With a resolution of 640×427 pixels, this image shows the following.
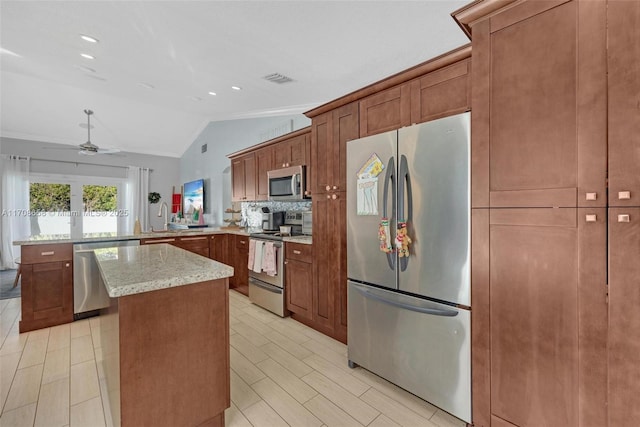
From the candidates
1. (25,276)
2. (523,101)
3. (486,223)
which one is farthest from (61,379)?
(523,101)

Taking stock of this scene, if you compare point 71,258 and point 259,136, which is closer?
point 71,258

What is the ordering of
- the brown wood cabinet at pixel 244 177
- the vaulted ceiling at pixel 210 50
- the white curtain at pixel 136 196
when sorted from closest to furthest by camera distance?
the vaulted ceiling at pixel 210 50 < the brown wood cabinet at pixel 244 177 < the white curtain at pixel 136 196

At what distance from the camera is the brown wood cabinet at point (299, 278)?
2.99 m

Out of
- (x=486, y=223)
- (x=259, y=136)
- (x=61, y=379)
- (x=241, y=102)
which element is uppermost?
(x=241, y=102)

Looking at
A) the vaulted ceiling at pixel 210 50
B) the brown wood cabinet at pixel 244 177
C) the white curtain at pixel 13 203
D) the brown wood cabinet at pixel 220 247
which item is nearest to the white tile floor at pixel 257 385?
the brown wood cabinet at pixel 220 247

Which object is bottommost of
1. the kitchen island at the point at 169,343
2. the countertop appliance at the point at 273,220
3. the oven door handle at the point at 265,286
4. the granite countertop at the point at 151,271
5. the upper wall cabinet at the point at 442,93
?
the oven door handle at the point at 265,286

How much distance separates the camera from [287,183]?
3.81m

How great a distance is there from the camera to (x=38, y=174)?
246 inches

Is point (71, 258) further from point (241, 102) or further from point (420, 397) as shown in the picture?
point (420, 397)

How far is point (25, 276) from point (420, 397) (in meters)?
4.01

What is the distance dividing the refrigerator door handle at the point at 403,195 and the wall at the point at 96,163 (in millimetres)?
7837

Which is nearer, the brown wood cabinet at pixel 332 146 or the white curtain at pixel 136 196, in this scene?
the brown wood cabinet at pixel 332 146

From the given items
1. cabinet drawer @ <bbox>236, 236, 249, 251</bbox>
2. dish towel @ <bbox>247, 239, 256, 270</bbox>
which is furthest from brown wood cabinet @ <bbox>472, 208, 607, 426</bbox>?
cabinet drawer @ <bbox>236, 236, 249, 251</bbox>

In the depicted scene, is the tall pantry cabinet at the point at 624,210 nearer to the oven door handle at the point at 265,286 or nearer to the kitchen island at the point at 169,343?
the kitchen island at the point at 169,343
